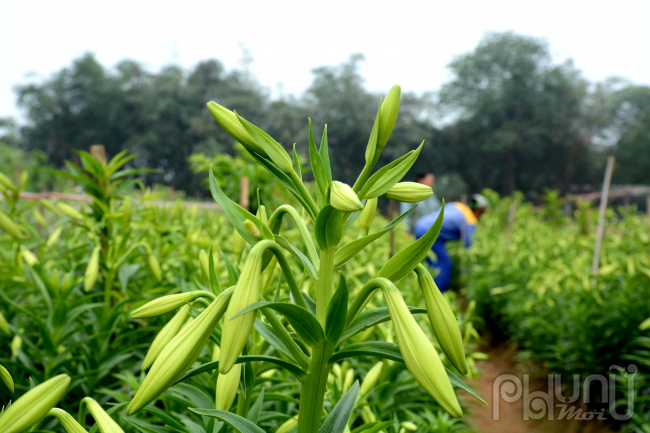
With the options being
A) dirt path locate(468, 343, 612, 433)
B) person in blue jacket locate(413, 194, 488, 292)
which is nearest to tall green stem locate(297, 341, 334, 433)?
dirt path locate(468, 343, 612, 433)

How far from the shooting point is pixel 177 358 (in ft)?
1.37

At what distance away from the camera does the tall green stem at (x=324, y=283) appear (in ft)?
1.79

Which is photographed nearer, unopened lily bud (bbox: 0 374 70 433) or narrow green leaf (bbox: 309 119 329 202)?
unopened lily bud (bbox: 0 374 70 433)

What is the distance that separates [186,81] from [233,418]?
→ 33.5 metres

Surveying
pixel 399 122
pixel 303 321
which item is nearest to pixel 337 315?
pixel 303 321

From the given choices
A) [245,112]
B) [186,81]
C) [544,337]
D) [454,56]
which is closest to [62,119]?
[186,81]

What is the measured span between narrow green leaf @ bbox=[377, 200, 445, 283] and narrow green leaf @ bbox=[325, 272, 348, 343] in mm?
52

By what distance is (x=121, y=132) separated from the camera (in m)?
29.1

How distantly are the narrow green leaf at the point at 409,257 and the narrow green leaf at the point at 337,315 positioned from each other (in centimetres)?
5

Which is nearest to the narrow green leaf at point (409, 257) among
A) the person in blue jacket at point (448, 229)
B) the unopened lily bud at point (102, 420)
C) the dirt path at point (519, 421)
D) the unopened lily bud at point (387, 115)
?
the unopened lily bud at point (387, 115)

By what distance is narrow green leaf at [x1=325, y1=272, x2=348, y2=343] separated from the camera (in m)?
0.50

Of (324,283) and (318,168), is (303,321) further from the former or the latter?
(318,168)

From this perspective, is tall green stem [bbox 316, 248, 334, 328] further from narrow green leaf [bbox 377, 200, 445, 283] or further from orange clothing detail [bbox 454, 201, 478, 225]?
orange clothing detail [bbox 454, 201, 478, 225]

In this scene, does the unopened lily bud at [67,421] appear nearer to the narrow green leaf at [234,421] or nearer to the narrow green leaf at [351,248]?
the narrow green leaf at [234,421]
